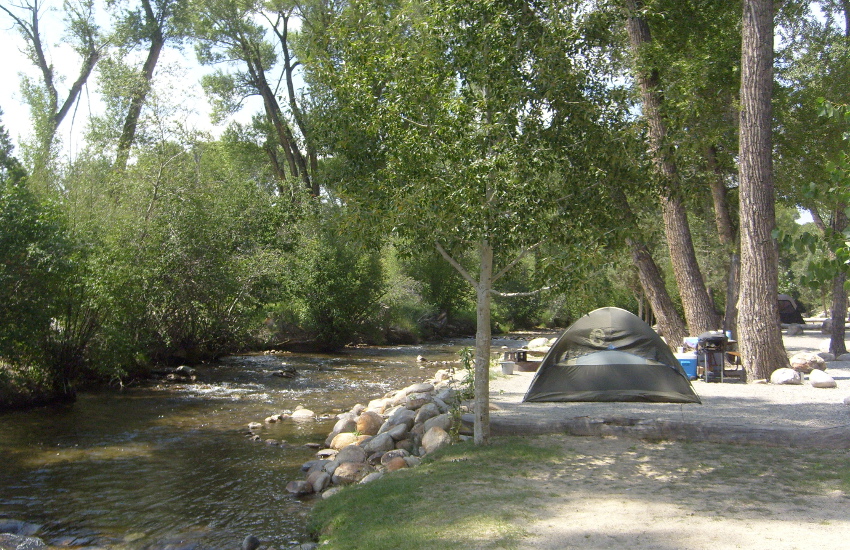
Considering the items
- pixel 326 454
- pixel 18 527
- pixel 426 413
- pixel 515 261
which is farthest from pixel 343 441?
pixel 18 527

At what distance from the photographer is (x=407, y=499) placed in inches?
242

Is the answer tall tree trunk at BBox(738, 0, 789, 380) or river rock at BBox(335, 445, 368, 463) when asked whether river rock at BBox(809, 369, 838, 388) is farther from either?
river rock at BBox(335, 445, 368, 463)

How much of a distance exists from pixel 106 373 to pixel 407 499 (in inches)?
447

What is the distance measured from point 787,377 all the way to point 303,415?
8683 mm

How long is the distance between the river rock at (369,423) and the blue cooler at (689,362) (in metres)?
5.81

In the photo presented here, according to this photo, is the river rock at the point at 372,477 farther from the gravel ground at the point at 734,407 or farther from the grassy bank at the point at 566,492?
the gravel ground at the point at 734,407

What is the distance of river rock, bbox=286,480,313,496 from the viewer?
26.2 ft

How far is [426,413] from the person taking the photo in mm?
9992

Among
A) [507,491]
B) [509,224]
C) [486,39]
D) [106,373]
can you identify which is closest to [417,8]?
[486,39]

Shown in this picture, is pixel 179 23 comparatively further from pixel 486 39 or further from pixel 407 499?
pixel 407 499

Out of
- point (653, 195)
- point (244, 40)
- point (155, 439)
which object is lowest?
point (155, 439)

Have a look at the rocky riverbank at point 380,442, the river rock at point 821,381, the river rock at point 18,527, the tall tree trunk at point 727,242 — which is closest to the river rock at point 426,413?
the rocky riverbank at point 380,442

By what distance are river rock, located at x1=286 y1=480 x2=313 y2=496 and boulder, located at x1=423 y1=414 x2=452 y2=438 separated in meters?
1.91

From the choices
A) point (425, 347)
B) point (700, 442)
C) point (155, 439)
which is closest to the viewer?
point (700, 442)
